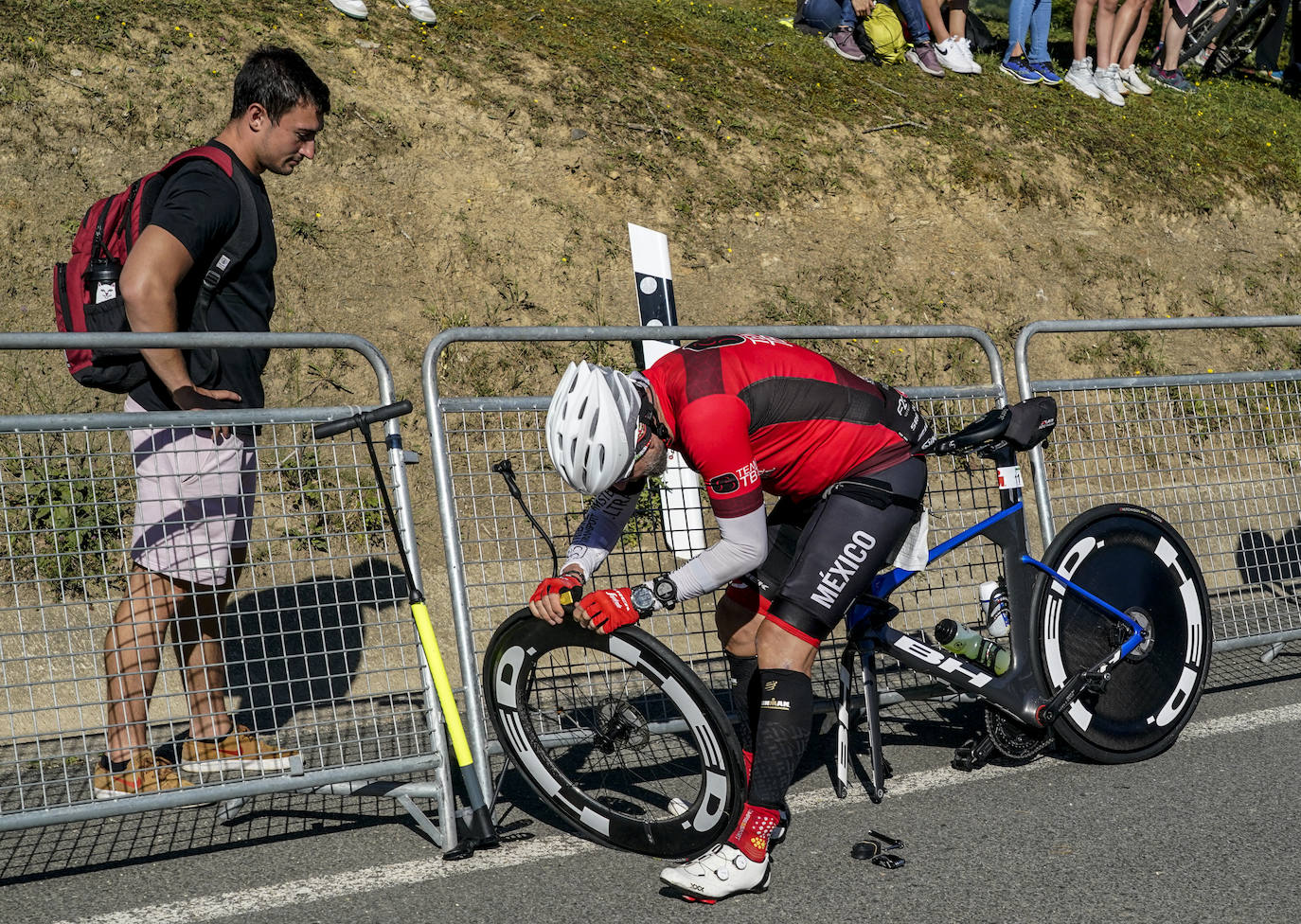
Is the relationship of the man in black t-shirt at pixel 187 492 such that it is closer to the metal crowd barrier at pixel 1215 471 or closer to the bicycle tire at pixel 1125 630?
the bicycle tire at pixel 1125 630

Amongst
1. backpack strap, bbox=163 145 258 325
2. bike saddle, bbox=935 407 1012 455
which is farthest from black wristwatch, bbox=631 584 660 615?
backpack strap, bbox=163 145 258 325

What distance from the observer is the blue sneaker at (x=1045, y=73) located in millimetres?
12477

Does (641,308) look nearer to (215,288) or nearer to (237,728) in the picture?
(215,288)

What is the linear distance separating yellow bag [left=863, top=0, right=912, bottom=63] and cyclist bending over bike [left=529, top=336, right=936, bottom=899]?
8.79 metres

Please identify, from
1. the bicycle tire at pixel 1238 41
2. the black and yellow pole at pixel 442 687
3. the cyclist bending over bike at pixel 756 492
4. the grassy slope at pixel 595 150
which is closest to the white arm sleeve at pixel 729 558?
the cyclist bending over bike at pixel 756 492

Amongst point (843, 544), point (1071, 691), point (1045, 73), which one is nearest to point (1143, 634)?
point (1071, 691)

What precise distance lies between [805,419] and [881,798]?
4.58 feet

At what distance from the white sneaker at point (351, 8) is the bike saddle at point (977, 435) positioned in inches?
294

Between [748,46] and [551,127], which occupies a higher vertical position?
[748,46]

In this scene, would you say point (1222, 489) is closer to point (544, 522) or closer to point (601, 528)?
point (544, 522)

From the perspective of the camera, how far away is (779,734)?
141 inches

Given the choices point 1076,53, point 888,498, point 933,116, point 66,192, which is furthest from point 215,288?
point 1076,53

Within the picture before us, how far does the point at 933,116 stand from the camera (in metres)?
11.1

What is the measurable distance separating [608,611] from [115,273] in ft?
6.89
